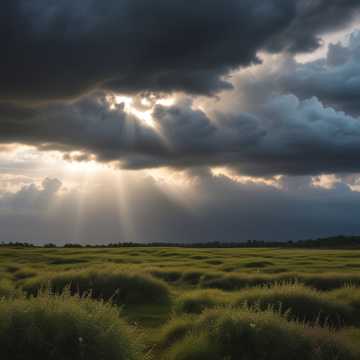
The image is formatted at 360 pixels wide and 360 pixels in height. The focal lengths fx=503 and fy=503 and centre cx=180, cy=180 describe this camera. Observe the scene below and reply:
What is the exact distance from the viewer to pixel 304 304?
19.4 meters

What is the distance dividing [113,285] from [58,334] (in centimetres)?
1484

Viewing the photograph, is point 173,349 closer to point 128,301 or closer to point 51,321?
point 51,321

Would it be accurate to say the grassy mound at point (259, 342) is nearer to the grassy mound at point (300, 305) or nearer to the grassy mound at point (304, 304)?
the grassy mound at point (300, 305)

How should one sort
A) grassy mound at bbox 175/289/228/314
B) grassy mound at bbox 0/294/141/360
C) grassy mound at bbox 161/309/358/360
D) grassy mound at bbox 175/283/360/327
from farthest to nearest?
grassy mound at bbox 175/289/228/314, grassy mound at bbox 175/283/360/327, grassy mound at bbox 161/309/358/360, grassy mound at bbox 0/294/141/360

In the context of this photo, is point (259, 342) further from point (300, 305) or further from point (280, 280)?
point (280, 280)

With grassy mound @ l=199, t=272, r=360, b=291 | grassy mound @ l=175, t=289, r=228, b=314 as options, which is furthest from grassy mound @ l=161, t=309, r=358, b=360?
grassy mound @ l=199, t=272, r=360, b=291

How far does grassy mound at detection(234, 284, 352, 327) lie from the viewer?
19.0m

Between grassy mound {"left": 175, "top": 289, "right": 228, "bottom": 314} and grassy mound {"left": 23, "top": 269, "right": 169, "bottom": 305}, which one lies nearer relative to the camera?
grassy mound {"left": 175, "top": 289, "right": 228, "bottom": 314}

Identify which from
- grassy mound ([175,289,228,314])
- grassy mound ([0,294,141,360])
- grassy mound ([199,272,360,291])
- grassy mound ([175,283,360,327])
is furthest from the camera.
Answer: grassy mound ([199,272,360,291])

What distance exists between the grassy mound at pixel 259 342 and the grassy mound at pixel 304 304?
5.00 meters

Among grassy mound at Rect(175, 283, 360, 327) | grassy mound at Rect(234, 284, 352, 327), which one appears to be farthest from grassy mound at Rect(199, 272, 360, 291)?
grassy mound at Rect(234, 284, 352, 327)

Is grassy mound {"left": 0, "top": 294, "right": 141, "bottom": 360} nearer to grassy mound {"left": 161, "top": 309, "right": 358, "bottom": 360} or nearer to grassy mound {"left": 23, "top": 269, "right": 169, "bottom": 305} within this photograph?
grassy mound {"left": 161, "top": 309, "right": 358, "bottom": 360}

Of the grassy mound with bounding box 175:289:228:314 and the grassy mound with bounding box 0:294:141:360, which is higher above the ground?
the grassy mound with bounding box 0:294:141:360

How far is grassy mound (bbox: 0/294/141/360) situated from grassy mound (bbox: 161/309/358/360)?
2.01m
